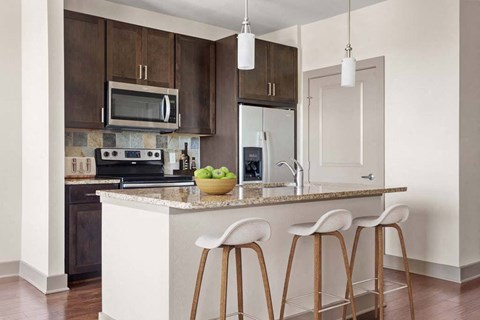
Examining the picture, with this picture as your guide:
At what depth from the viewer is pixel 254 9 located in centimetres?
483

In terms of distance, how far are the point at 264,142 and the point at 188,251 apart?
9.12ft

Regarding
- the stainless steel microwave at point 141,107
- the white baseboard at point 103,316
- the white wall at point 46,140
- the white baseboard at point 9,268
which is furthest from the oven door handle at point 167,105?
the white baseboard at point 103,316

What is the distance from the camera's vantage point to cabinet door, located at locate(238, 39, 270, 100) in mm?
4898

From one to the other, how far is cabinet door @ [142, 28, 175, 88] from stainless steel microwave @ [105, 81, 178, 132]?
0.11 metres

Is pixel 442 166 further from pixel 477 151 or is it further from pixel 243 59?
pixel 243 59

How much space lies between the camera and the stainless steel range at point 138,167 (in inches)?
171

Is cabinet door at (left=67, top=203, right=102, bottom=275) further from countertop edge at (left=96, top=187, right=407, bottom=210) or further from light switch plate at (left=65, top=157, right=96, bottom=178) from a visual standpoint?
countertop edge at (left=96, top=187, right=407, bottom=210)

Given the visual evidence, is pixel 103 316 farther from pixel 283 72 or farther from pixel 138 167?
pixel 283 72

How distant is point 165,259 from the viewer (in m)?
2.35

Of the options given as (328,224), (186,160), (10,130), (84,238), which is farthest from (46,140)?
(328,224)

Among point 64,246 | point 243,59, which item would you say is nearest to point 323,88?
point 243,59

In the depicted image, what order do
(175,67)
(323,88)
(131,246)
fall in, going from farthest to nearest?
(323,88), (175,67), (131,246)

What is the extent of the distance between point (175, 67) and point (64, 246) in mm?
2184

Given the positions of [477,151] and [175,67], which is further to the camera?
[175,67]
